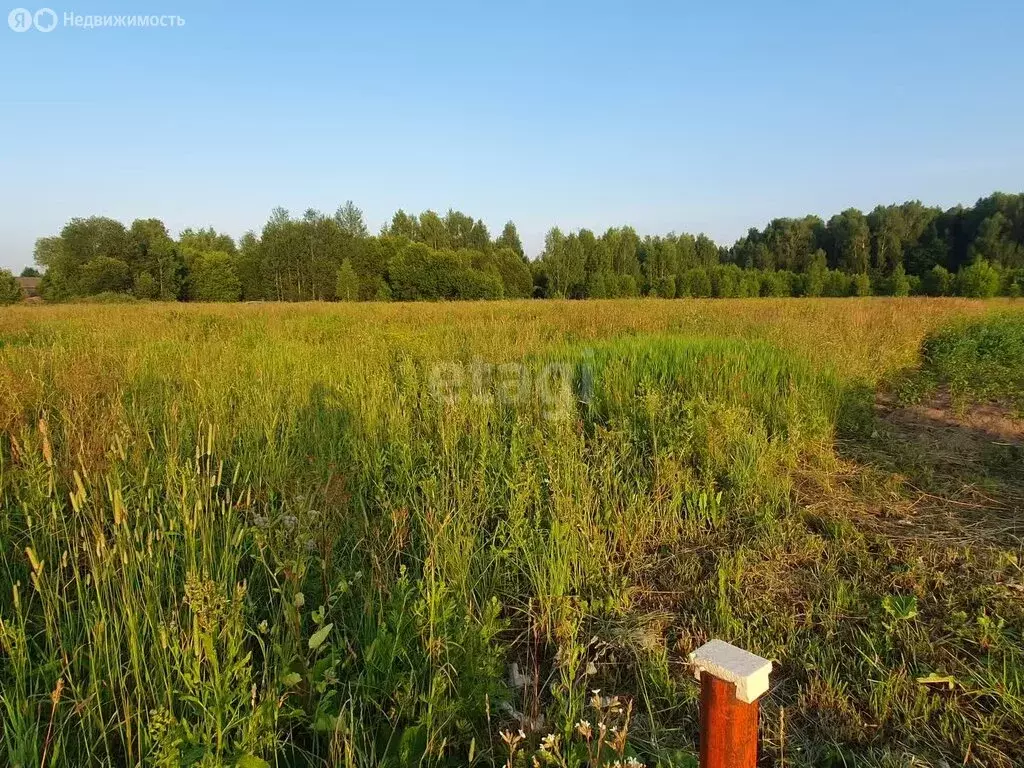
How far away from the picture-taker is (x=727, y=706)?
37.1 inches

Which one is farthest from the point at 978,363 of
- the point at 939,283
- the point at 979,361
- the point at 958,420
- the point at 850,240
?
the point at 850,240

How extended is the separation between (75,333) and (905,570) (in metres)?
11.6

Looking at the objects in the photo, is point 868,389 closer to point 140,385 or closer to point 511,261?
point 140,385

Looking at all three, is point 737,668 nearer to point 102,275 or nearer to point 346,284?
point 346,284

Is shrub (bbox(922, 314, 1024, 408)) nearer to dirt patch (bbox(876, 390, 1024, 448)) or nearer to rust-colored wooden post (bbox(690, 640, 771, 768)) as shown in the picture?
dirt patch (bbox(876, 390, 1024, 448))

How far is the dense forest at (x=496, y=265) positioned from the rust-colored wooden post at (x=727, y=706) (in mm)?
39255

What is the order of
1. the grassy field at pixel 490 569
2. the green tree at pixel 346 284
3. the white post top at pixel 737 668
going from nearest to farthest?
the white post top at pixel 737 668
the grassy field at pixel 490 569
the green tree at pixel 346 284

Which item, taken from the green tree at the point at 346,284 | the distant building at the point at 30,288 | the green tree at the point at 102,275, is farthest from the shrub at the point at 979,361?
the distant building at the point at 30,288

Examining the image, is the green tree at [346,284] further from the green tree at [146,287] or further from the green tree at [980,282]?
the green tree at [980,282]

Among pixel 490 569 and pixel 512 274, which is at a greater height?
pixel 512 274

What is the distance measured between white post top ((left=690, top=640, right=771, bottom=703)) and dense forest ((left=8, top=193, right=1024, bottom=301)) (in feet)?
129

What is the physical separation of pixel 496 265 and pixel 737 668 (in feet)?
167

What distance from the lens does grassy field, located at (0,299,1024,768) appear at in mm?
1460

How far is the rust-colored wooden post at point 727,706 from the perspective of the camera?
2.96 feet
